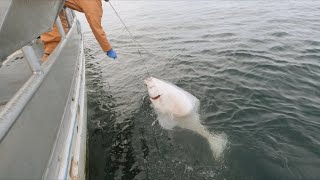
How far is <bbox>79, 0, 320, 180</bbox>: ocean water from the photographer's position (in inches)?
176

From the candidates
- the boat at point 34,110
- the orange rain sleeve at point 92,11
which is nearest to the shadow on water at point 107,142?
the boat at point 34,110

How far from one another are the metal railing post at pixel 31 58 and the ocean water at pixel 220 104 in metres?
2.42

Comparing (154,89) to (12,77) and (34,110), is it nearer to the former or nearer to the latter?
(12,77)

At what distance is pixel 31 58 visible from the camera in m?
2.58

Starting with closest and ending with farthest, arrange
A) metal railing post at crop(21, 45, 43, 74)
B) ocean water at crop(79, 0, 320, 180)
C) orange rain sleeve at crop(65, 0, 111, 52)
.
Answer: metal railing post at crop(21, 45, 43, 74) < ocean water at crop(79, 0, 320, 180) < orange rain sleeve at crop(65, 0, 111, 52)

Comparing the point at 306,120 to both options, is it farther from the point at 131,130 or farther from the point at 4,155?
the point at 4,155

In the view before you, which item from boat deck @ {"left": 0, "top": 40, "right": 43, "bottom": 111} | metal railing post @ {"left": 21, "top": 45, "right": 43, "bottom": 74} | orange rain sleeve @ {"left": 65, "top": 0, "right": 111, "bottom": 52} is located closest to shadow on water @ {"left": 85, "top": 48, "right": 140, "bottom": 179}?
boat deck @ {"left": 0, "top": 40, "right": 43, "bottom": 111}

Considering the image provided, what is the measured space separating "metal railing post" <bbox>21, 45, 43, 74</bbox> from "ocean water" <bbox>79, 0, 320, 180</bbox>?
2.42m

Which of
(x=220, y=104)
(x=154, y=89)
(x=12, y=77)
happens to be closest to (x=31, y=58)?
(x=12, y=77)

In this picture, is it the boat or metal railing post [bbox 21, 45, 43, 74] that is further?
metal railing post [bbox 21, 45, 43, 74]

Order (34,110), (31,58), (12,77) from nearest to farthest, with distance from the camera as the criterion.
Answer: (34,110), (31,58), (12,77)

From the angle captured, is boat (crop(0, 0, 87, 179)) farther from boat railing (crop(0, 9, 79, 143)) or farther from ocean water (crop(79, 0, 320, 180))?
ocean water (crop(79, 0, 320, 180))

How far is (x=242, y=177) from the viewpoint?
4.20 meters

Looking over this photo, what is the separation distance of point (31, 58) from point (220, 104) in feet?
14.9
